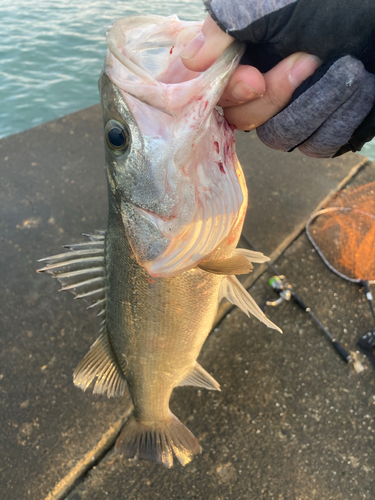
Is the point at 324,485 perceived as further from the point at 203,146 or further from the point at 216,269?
the point at 203,146

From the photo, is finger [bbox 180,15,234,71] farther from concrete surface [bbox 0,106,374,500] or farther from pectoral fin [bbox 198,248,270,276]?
concrete surface [bbox 0,106,374,500]

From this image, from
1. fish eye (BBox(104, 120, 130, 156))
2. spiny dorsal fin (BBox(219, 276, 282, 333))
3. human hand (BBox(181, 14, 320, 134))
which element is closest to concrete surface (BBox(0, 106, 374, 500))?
spiny dorsal fin (BBox(219, 276, 282, 333))

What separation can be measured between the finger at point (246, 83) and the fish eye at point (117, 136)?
37 cm

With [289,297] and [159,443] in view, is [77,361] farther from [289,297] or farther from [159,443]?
[289,297]

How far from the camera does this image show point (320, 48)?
95 centimetres

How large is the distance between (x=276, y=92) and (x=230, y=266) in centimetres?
62

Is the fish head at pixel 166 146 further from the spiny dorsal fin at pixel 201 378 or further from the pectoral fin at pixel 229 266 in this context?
the spiny dorsal fin at pixel 201 378

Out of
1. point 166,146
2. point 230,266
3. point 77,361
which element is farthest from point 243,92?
point 77,361

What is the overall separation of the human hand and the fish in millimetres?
37

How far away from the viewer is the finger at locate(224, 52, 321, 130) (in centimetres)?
101

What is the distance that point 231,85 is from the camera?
3.42 ft

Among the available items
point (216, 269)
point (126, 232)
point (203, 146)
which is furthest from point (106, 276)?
point (203, 146)

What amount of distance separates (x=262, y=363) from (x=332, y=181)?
2.30 m

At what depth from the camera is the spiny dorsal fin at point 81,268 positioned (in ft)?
5.35
